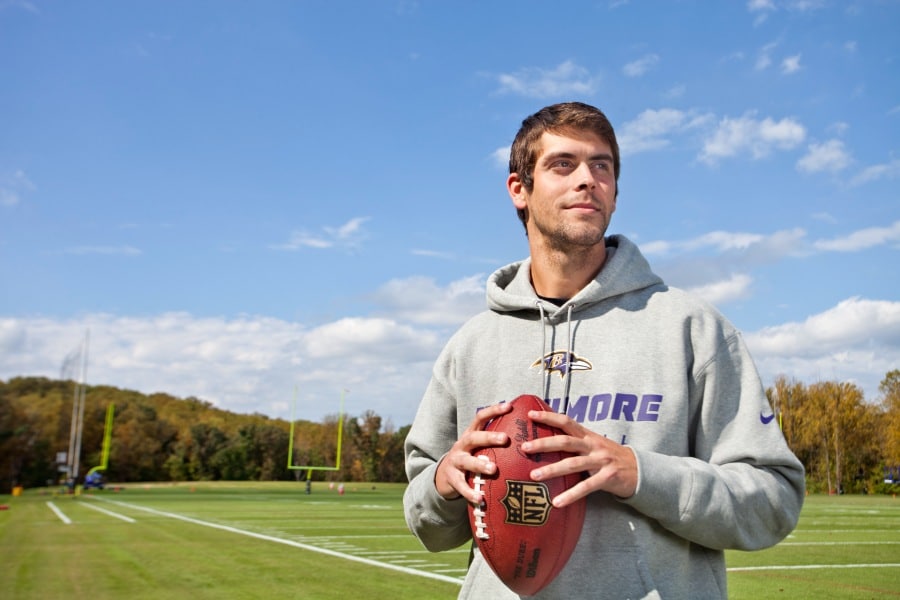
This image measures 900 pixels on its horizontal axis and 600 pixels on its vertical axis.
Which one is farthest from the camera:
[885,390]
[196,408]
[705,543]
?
[196,408]

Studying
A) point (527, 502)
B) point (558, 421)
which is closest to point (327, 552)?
point (527, 502)

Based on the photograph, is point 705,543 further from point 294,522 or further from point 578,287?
point 294,522

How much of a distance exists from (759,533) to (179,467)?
70.4 m

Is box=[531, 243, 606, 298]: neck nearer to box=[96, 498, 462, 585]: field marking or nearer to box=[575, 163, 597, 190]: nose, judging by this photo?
box=[575, 163, 597, 190]: nose

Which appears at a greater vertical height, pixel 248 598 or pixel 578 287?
pixel 578 287

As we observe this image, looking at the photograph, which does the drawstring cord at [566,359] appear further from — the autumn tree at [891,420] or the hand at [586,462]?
the autumn tree at [891,420]

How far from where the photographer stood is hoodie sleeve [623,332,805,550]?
173 centimetres

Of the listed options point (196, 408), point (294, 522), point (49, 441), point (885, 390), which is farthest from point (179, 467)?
point (294, 522)

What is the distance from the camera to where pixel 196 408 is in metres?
90.2

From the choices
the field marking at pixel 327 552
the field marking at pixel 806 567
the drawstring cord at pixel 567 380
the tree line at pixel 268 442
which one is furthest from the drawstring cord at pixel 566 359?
the tree line at pixel 268 442

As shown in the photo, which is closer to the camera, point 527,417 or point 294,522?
point 527,417

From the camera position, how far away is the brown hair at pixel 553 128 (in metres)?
2.04

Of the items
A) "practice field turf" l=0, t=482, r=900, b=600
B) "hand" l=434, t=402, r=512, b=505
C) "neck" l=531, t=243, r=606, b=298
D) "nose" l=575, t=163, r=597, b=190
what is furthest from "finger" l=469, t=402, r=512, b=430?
"practice field turf" l=0, t=482, r=900, b=600

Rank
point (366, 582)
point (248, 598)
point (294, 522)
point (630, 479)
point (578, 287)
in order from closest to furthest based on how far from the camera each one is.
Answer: point (630, 479) → point (578, 287) → point (248, 598) → point (366, 582) → point (294, 522)
